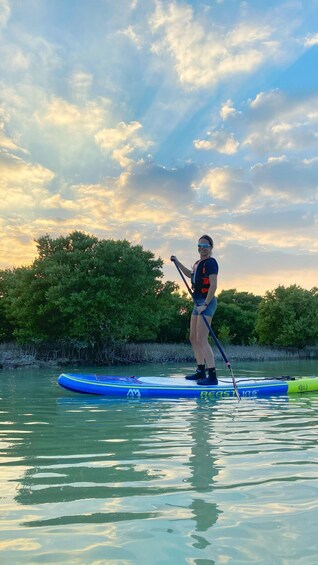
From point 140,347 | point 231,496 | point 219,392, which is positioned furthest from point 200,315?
point 140,347

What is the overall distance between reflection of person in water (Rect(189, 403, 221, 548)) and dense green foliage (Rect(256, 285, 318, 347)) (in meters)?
39.6

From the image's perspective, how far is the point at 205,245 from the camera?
8047 mm

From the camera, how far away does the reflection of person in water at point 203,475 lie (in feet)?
7.48

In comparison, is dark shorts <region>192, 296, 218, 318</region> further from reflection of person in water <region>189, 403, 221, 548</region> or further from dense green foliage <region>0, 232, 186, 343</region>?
dense green foliage <region>0, 232, 186, 343</region>

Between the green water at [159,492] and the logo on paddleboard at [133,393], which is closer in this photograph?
the green water at [159,492]

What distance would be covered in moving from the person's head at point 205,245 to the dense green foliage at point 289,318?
36347 mm

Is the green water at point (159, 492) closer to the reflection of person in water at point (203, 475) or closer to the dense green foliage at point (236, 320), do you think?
the reflection of person in water at point (203, 475)

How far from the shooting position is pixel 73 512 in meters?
2.38

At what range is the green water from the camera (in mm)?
1989

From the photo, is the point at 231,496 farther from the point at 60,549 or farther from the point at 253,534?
the point at 60,549

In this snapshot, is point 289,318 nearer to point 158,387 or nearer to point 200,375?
point 200,375

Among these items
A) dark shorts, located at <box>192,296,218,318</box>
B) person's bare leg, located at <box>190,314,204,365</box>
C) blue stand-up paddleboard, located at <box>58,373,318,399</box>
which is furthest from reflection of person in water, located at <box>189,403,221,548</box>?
dark shorts, located at <box>192,296,218,318</box>

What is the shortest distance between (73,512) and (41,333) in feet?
85.2

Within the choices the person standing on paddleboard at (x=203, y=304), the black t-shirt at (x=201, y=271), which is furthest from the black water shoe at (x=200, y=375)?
the black t-shirt at (x=201, y=271)
